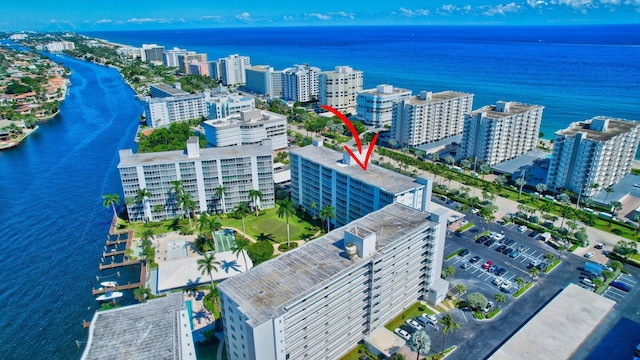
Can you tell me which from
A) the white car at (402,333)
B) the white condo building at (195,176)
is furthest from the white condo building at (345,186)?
the white car at (402,333)

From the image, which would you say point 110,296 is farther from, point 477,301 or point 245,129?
point 245,129

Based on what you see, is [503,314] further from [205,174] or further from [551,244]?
[205,174]

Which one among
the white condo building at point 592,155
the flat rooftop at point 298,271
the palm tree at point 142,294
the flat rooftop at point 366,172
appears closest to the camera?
the flat rooftop at point 298,271

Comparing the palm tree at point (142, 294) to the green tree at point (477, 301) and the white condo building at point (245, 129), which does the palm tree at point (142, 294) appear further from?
the white condo building at point (245, 129)

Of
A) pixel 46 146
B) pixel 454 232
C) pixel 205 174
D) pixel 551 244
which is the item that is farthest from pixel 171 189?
pixel 46 146

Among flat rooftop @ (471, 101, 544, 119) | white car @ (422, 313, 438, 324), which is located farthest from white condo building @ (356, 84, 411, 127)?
white car @ (422, 313, 438, 324)

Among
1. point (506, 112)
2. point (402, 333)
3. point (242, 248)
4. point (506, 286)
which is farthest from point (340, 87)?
point (402, 333)
